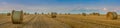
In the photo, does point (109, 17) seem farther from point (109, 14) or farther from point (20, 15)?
point (20, 15)

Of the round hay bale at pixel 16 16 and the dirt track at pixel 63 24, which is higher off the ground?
the round hay bale at pixel 16 16

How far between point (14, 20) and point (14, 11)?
3.46ft

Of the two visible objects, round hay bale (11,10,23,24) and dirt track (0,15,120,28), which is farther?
round hay bale (11,10,23,24)

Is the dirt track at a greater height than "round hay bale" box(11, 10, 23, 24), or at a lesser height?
lesser

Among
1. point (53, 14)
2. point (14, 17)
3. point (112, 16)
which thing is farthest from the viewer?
point (53, 14)

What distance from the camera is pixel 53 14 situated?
67.8 m

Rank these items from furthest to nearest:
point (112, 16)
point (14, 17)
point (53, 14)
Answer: point (53, 14) → point (112, 16) → point (14, 17)

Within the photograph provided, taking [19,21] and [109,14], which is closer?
[19,21]

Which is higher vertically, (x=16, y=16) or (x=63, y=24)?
(x=16, y=16)

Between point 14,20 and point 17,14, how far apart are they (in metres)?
0.78

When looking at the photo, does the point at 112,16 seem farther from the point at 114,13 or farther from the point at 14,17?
the point at 14,17

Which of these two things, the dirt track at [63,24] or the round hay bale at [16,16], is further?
the round hay bale at [16,16]

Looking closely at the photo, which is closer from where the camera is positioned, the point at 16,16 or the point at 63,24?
the point at 63,24

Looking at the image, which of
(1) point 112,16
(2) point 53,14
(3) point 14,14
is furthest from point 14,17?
(2) point 53,14
